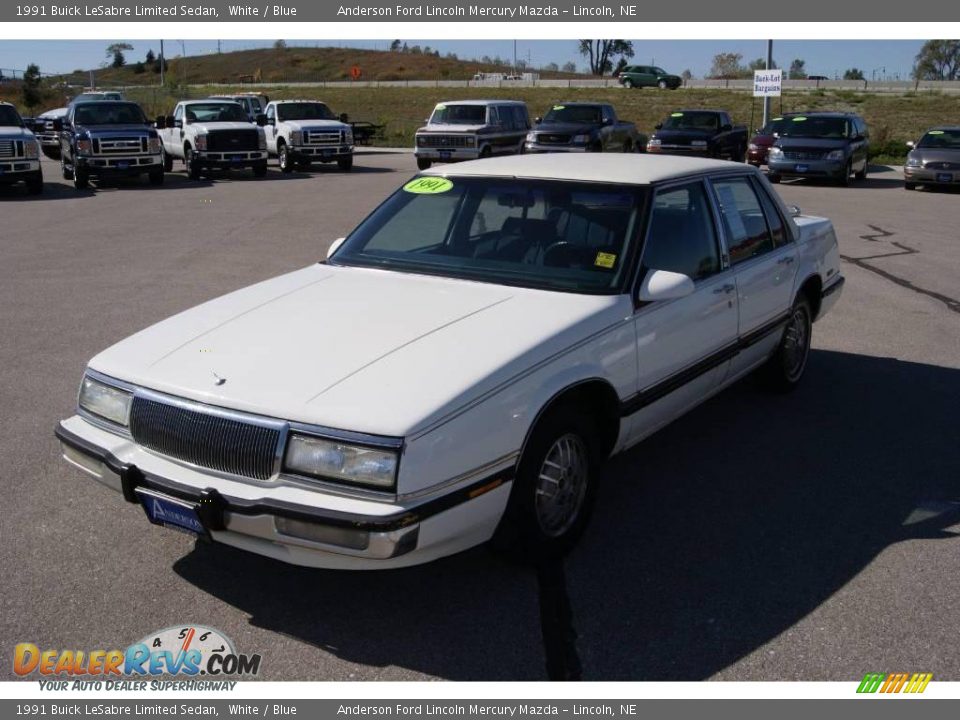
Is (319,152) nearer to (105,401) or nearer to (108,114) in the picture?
(108,114)

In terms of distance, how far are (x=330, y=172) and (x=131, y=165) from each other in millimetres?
6186

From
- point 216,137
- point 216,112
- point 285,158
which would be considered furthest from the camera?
point 285,158

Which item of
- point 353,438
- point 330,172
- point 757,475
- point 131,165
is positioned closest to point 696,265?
point 757,475

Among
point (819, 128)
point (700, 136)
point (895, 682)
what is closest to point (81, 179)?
point (700, 136)

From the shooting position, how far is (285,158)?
26.1 m

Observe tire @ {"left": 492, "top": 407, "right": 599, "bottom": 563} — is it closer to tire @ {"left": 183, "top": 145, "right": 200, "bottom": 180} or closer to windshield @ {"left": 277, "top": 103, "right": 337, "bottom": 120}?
tire @ {"left": 183, "top": 145, "right": 200, "bottom": 180}

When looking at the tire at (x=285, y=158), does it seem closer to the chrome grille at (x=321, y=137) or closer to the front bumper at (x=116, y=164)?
the chrome grille at (x=321, y=137)

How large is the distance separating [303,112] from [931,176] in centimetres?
1618

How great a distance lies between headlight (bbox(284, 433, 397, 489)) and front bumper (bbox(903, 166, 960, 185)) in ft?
68.4

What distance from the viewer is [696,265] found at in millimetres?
5145

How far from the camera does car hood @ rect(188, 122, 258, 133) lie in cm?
2341

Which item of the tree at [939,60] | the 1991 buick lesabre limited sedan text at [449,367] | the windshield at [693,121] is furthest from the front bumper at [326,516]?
the tree at [939,60]

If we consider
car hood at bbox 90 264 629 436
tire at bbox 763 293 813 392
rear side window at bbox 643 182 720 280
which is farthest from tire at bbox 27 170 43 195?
rear side window at bbox 643 182 720 280

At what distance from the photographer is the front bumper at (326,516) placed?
11.0ft
